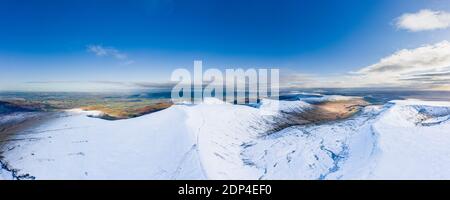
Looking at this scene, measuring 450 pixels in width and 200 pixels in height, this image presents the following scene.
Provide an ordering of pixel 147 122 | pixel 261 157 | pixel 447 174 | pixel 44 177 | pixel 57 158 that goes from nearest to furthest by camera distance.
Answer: pixel 447 174 → pixel 44 177 → pixel 57 158 → pixel 261 157 → pixel 147 122

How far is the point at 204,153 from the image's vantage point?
36.9 feet

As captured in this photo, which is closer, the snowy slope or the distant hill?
the snowy slope

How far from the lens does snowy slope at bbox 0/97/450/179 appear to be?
28.8ft

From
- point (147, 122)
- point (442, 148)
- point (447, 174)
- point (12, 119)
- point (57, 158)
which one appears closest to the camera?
point (447, 174)

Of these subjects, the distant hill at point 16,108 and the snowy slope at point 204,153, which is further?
the distant hill at point 16,108

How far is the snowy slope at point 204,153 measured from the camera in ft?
28.8

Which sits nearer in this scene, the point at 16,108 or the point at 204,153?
the point at 204,153

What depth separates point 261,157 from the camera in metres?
13.5

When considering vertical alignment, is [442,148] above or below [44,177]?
above

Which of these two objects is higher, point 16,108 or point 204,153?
point 16,108
